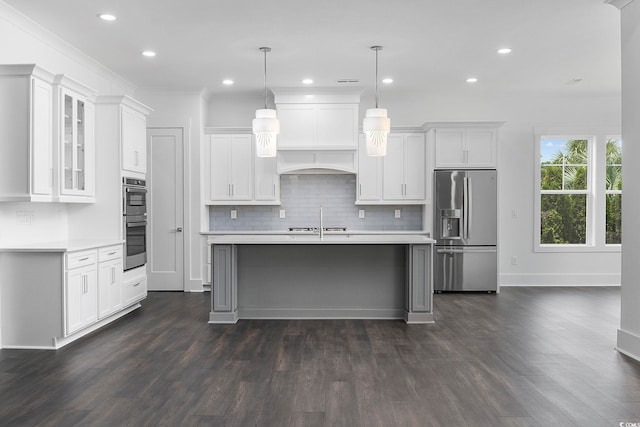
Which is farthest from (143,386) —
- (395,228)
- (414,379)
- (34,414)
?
(395,228)

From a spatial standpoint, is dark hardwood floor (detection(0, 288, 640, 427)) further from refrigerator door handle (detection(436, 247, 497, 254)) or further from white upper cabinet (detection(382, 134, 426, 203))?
white upper cabinet (detection(382, 134, 426, 203))

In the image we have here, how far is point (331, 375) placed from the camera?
3.60 metres

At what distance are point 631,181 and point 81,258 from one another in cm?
477

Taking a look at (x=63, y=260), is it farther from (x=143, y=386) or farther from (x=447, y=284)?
(x=447, y=284)

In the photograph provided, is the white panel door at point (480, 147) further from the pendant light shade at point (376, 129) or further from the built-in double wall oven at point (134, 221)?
the built-in double wall oven at point (134, 221)

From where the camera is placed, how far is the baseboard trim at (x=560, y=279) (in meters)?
7.82

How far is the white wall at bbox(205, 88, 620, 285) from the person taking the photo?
7.88 m

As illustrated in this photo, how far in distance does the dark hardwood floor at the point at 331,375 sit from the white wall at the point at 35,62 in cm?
117

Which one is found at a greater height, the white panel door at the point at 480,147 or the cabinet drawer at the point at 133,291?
the white panel door at the point at 480,147

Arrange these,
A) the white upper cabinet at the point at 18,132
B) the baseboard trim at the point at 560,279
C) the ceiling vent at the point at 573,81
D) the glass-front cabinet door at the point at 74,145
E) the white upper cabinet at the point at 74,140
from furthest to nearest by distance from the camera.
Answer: the baseboard trim at the point at 560,279 < the ceiling vent at the point at 573,81 < the glass-front cabinet door at the point at 74,145 < the white upper cabinet at the point at 74,140 < the white upper cabinet at the point at 18,132

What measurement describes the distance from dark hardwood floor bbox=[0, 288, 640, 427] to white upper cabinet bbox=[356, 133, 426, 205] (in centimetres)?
260

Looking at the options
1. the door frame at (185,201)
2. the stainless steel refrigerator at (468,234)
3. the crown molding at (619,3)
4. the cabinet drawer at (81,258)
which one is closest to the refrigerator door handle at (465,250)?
the stainless steel refrigerator at (468,234)

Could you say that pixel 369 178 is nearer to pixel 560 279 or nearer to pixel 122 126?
pixel 560 279

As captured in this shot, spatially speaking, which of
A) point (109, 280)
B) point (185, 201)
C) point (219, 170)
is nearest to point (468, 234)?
point (219, 170)
